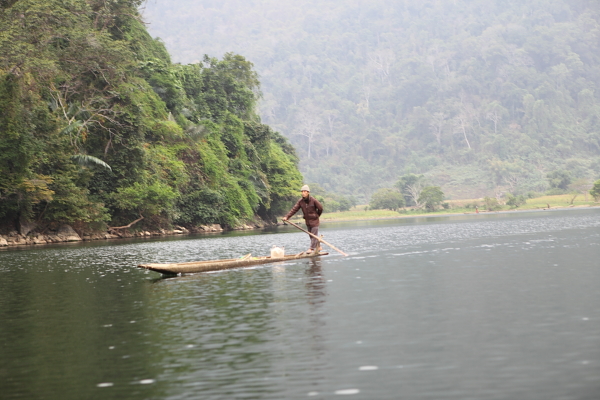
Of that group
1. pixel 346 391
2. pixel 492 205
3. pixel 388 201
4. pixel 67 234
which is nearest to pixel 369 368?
pixel 346 391

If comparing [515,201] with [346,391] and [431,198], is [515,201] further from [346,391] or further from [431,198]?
[346,391]

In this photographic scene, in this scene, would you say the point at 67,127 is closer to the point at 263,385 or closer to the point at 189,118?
the point at 189,118

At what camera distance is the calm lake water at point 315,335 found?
7.34 m

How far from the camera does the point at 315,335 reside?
388 inches

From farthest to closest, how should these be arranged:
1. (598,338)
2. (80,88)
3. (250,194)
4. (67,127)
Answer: (250,194) < (80,88) < (67,127) < (598,338)

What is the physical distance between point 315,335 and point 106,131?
45001 millimetres

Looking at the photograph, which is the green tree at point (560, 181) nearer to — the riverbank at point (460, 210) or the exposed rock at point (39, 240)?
the riverbank at point (460, 210)

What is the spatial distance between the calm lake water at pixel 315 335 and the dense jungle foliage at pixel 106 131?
25.5m

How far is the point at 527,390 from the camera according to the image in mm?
6773

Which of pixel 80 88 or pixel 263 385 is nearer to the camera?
pixel 263 385

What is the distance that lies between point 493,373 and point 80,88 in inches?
1932

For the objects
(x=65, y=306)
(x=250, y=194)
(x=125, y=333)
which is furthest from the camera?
(x=250, y=194)

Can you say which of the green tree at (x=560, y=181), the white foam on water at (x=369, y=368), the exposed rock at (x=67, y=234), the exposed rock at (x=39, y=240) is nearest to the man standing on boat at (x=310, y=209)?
the white foam on water at (x=369, y=368)

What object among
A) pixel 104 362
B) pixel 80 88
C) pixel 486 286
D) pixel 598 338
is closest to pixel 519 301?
pixel 486 286
